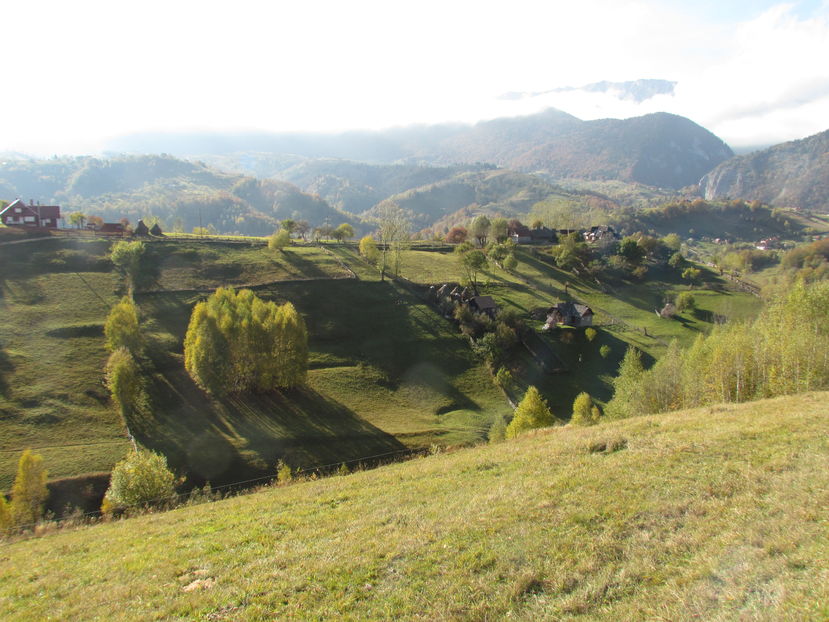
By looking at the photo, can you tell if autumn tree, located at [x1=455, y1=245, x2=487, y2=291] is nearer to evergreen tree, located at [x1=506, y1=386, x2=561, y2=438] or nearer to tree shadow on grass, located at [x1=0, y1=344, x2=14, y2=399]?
evergreen tree, located at [x1=506, y1=386, x2=561, y2=438]

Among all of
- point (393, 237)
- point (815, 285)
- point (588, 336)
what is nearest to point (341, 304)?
point (393, 237)

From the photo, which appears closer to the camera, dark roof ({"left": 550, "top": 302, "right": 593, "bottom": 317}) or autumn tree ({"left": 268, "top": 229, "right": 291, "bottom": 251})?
dark roof ({"left": 550, "top": 302, "right": 593, "bottom": 317})

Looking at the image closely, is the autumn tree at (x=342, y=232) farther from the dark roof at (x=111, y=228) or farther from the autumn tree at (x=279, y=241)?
the dark roof at (x=111, y=228)

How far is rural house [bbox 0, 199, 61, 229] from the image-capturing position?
101438mm

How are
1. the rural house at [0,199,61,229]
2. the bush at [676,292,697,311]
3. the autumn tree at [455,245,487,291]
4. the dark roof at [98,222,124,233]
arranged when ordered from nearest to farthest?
the rural house at [0,199,61,229]
the bush at [676,292,697,311]
the autumn tree at [455,245,487,291]
the dark roof at [98,222,124,233]

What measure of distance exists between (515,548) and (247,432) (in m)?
47.4

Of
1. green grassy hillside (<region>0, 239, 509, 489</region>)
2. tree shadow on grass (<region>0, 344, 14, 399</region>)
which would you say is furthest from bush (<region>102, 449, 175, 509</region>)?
tree shadow on grass (<region>0, 344, 14, 399</region>)

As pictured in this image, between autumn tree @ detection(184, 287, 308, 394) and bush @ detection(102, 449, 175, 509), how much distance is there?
26029 millimetres

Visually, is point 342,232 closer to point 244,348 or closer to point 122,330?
point 244,348

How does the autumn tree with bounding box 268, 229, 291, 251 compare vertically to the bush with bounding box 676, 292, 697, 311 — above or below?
above

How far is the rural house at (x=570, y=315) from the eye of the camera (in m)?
94.4

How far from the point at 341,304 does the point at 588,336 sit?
50451 millimetres

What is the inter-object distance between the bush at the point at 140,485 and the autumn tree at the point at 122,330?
34.9 meters

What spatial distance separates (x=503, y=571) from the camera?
1207 centimetres
